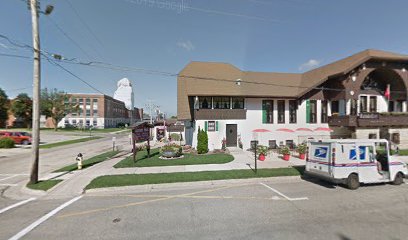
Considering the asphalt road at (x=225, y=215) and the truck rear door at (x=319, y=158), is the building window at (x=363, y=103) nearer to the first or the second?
the asphalt road at (x=225, y=215)

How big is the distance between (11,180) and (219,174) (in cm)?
1135

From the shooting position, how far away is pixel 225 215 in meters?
5.92

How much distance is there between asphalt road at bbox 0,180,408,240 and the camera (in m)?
4.91

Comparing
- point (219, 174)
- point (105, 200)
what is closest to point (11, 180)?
point (105, 200)

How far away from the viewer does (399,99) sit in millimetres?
21578

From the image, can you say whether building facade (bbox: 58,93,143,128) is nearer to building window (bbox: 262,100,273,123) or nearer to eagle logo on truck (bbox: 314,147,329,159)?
building window (bbox: 262,100,273,123)

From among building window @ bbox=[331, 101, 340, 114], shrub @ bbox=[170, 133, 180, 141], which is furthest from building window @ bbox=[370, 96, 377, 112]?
shrub @ bbox=[170, 133, 180, 141]

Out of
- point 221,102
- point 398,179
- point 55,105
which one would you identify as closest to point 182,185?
point 398,179

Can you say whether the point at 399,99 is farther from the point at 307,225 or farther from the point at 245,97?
the point at 307,225

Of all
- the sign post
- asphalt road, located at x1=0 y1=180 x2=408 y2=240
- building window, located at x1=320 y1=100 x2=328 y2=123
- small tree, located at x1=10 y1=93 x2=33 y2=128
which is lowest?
asphalt road, located at x1=0 y1=180 x2=408 y2=240

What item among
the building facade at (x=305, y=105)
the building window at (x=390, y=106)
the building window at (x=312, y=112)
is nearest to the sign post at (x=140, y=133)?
the building facade at (x=305, y=105)

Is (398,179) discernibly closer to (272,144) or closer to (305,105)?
(272,144)

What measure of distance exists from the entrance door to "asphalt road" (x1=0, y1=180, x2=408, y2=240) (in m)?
11.5

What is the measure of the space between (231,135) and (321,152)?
447 inches
